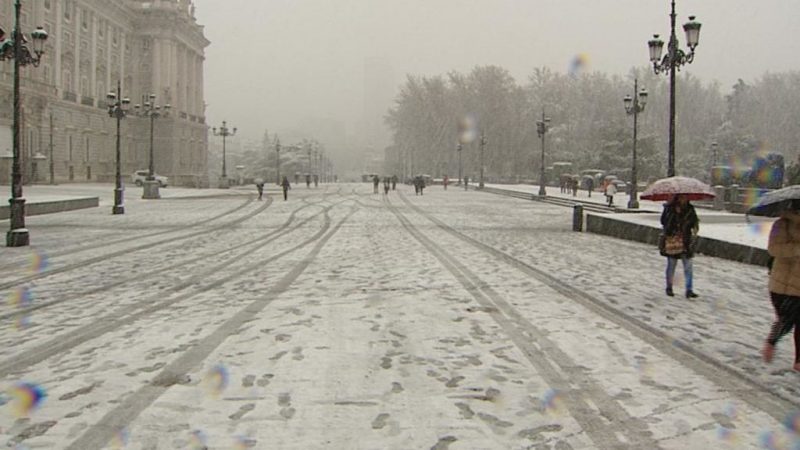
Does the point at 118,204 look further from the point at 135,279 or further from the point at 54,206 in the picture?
the point at 135,279

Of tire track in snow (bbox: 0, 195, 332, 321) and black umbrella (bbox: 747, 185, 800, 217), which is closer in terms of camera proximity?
black umbrella (bbox: 747, 185, 800, 217)

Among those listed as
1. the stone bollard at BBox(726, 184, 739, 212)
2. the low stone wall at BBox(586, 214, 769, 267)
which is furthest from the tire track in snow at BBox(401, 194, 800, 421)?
the stone bollard at BBox(726, 184, 739, 212)

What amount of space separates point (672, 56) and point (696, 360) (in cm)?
1681

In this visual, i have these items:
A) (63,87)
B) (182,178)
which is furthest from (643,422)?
(63,87)

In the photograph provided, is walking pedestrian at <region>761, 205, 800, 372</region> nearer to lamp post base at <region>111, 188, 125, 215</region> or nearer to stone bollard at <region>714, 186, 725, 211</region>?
stone bollard at <region>714, 186, 725, 211</region>

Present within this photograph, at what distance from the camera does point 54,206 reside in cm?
2714

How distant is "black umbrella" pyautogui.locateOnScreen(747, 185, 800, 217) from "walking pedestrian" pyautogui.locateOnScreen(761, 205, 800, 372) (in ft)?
0.13

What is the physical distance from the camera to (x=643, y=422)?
4680 mm

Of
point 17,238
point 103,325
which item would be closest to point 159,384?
point 103,325

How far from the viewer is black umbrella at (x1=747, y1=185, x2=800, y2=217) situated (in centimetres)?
587

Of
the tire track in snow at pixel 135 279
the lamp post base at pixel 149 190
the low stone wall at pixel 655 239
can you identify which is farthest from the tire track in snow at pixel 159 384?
the lamp post base at pixel 149 190

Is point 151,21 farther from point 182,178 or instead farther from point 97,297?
point 97,297

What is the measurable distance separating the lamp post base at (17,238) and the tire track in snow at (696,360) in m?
11.7

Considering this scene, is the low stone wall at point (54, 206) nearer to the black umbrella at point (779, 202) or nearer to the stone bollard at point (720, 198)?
the black umbrella at point (779, 202)
